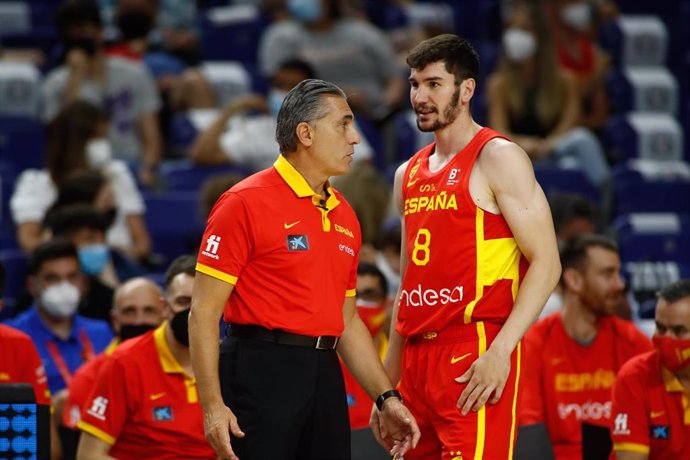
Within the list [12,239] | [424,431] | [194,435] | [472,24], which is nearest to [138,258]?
[12,239]

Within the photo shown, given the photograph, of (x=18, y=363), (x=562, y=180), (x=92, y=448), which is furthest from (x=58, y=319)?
(x=562, y=180)

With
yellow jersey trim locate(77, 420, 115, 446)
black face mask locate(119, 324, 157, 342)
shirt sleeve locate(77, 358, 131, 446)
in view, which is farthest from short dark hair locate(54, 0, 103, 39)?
yellow jersey trim locate(77, 420, 115, 446)

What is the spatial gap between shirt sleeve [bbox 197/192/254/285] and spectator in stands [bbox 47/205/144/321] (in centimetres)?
351

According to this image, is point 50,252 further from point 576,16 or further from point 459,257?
point 576,16

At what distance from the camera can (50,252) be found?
25.3ft

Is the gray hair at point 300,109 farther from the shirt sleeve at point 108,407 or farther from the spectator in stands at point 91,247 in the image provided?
the spectator in stands at point 91,247

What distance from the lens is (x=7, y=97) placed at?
1048cm

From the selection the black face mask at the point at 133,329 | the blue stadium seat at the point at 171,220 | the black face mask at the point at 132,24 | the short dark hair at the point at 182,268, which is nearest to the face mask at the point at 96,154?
the blue stadium seat at the point at 171,220

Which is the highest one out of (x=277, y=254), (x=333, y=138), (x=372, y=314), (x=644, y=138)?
(x=644, y=138)

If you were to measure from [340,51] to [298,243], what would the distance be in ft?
21.0

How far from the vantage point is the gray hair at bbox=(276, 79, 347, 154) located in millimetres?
5078

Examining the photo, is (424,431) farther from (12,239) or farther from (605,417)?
(12,239)

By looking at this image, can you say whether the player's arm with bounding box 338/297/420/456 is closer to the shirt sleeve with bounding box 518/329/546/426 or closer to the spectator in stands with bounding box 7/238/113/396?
the shirt sleeve with bounding box 518/329/546/426

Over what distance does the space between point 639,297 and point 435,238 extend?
3.69m
